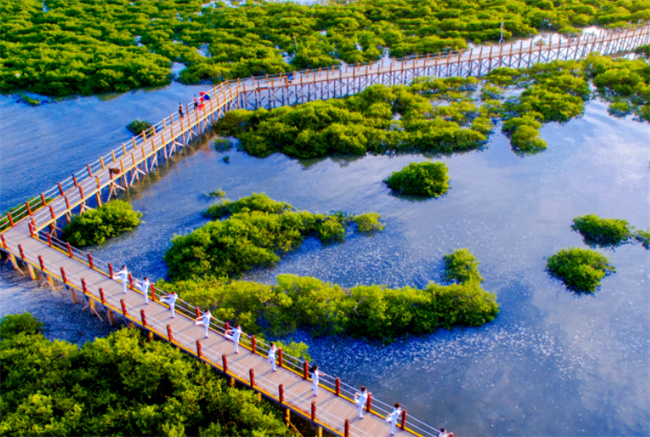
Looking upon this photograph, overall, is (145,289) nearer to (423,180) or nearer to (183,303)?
(183,303)

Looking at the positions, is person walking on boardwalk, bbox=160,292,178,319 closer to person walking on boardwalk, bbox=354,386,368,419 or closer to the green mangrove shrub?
the green mangrove shrub

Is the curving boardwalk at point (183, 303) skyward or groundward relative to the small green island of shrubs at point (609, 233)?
skyward

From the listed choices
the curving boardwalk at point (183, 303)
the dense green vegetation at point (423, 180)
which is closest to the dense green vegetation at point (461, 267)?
the dense green vegetation at point (423, 180)

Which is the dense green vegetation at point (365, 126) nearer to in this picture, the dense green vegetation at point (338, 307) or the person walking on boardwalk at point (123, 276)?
the dense green vegetation at point (338, 307)

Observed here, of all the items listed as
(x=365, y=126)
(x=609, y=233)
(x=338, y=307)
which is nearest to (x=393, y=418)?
(x=338, y=307)

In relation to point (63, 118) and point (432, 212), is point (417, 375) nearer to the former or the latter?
point (432, 212)

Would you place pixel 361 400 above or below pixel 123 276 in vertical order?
below

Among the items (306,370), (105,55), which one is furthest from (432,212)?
(105,55)
